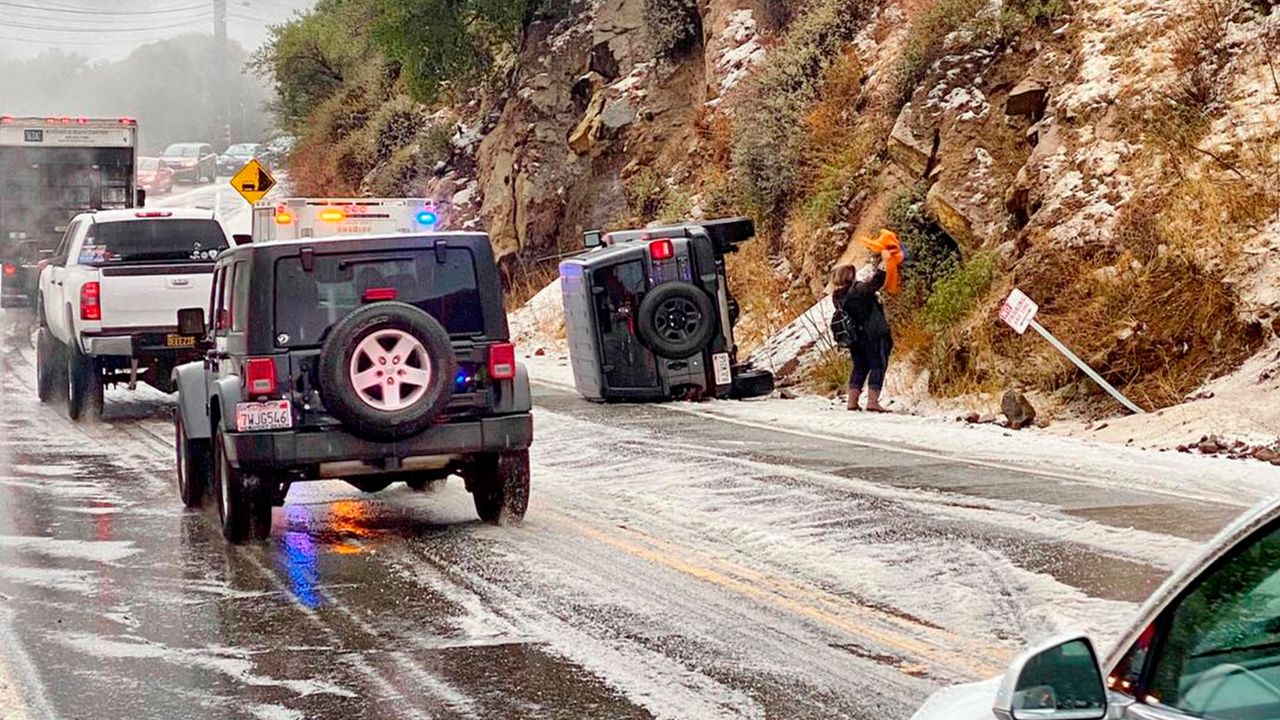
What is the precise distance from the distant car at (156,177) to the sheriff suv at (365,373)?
5685cm

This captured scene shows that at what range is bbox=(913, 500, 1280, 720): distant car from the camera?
298 centimetres

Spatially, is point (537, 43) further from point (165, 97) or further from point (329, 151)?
point (165, 97)

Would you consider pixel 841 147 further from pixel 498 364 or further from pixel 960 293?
pixel 498 364

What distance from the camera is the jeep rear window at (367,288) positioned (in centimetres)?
1094

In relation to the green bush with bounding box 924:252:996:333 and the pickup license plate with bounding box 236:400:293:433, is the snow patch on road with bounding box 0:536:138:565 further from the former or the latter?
the green bush with bounding box 924:252:996:333

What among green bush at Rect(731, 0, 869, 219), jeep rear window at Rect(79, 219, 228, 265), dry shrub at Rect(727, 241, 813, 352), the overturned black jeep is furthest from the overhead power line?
the overturned black jeep

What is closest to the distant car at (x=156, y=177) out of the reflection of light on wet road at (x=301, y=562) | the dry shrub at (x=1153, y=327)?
the dry shrub at (x=1153, y=327)

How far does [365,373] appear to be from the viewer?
35.4ft

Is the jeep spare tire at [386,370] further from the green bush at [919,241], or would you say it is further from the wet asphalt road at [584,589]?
the green bush at [919,241]

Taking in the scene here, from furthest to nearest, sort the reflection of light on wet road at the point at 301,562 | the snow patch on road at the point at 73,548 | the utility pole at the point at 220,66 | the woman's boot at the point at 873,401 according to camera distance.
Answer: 1. the utility pole at the point at 220,66
2. the woman's boot at the point at 873,401
3. the snow patch on road at the point at 73,548
4. the reflection of light on wet road at the point at 301,562

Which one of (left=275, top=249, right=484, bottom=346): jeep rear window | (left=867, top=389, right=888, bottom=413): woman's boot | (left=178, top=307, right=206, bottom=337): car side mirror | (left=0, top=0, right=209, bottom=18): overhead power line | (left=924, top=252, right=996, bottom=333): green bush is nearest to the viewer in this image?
(left=275, top=249, right=484, bottom=346): jeep rear window

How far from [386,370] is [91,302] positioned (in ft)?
27.8

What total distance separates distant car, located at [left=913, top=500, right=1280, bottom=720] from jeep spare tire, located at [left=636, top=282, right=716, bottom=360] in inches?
649

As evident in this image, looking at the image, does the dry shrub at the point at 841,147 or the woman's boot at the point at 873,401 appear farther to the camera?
the dry shrub at the point at 841,147
